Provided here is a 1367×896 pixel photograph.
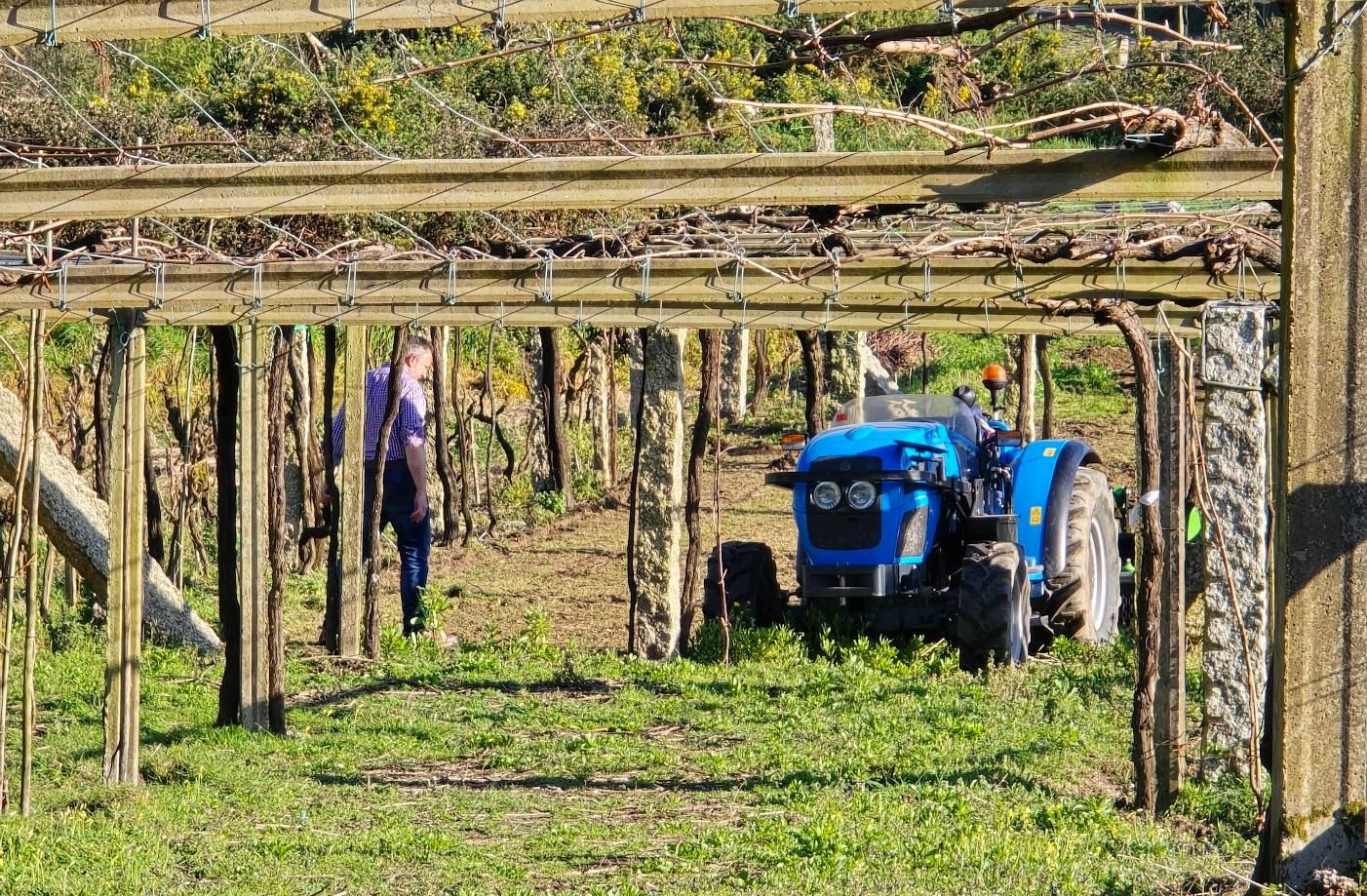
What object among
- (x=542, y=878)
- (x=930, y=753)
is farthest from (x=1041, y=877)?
(x=930, y=753)

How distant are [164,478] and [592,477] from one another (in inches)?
197

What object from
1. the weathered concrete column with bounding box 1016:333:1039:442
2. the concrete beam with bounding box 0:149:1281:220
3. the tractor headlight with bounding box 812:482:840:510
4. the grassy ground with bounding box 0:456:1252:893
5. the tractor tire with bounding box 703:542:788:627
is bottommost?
the grassy ground with bounding box 0:456:1252:893

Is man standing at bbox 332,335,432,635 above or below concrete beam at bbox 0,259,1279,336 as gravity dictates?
below

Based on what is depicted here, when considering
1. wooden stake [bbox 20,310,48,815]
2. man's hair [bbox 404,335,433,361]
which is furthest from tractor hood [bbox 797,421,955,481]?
wooden stake [bbox 20,310,48,815]

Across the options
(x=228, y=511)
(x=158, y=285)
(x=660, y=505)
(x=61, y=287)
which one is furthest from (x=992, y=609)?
(x=61, y=287)

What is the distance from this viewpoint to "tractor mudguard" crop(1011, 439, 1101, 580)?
1194 centimetres

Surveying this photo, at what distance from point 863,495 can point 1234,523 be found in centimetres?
362

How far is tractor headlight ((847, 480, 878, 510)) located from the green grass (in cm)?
101

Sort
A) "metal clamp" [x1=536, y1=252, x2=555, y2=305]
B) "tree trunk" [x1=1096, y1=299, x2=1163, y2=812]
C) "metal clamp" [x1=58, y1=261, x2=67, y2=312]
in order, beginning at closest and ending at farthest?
1. "tree trunk" [x1=1096, y1=299, x2=1163, y2=812]
2. "metal clamp" [x1=58, y1=261, x2=67, y2=312]
3. "metal clamp" [x1=536, y1=252, x2=555, y2=305]

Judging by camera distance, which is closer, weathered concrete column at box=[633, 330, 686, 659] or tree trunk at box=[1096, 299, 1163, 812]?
tree trunk at box=[1096, 299, 1163, 812]

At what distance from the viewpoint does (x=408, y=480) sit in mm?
12461

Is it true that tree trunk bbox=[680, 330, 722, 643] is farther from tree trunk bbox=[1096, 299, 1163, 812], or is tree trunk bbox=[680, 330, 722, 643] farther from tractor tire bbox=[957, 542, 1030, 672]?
tree trunk bbox=[1096, 299, 1163, 812]

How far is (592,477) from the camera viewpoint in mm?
20000

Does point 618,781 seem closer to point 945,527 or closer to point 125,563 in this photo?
point 125,563
